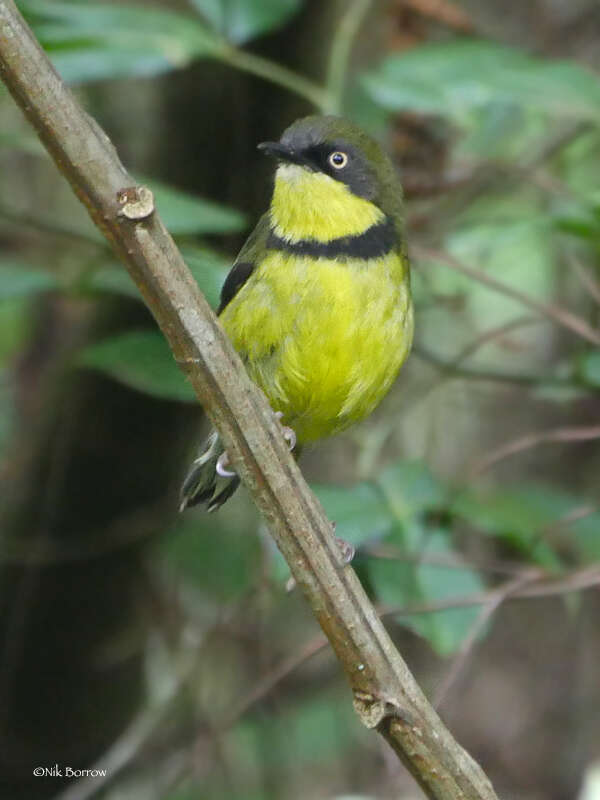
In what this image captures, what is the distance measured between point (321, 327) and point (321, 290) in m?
0.10

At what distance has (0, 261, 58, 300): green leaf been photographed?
3.60m

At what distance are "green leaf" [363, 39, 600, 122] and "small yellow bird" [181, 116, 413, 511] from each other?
30 cm

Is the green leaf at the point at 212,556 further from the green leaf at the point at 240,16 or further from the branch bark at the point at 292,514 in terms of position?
the branch bark at the point at 292,514

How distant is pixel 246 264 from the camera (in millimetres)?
3352

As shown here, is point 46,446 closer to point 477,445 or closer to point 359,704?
point 477,445

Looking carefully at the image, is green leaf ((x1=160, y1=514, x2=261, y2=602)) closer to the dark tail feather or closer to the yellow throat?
the dark tail feather

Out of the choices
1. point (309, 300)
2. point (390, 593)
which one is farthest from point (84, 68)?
point (390, 593)

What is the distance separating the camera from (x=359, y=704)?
86.8 inches

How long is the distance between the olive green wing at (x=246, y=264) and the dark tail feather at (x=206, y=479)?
1.38 ft

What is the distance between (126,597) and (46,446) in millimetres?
710

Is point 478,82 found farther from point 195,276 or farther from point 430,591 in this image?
point 430,591

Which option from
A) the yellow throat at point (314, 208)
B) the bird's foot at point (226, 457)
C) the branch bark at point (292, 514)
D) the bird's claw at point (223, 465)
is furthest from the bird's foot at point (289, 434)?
the branch bark at point (292, 514)

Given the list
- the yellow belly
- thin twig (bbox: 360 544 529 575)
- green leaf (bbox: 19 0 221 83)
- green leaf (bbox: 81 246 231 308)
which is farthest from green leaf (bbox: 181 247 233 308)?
thin twig (bbox: 360 544 529 575)

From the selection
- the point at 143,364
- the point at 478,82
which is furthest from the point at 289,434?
the point at 478,82
